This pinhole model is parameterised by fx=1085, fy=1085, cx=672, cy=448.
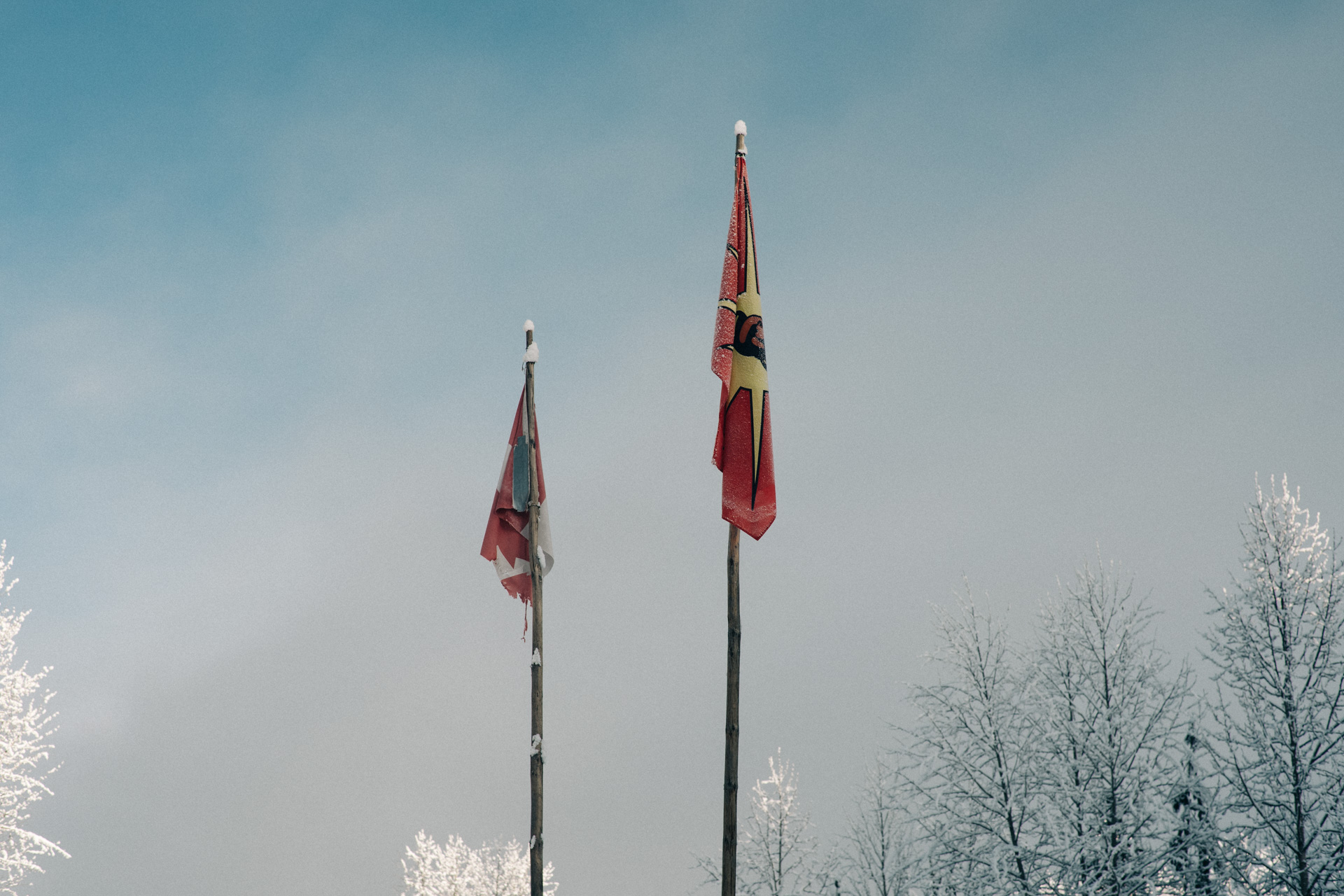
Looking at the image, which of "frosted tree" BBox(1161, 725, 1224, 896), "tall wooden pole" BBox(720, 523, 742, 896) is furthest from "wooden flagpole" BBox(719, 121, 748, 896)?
"frosted tree" BBox(1161, 725, 1224, 896)

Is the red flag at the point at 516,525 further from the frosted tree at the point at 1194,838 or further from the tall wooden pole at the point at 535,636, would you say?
the frosted tree at the point at 1194,838

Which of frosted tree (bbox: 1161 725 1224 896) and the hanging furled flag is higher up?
the hanging furled flag

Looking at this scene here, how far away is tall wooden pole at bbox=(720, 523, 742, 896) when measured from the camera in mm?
8844

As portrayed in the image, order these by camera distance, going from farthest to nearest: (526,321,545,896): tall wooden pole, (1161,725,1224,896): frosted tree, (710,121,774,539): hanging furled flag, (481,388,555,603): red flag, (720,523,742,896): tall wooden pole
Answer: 1. (1161,725,1224,896): frosted tree
2. (481,388,555,603): red flag
3. (526,321,545,896): tall wooden pole
4. (710,121,774,539): hanging furled flag
5. (720,523,742,896): tall wooden pole

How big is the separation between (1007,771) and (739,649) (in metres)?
12.6

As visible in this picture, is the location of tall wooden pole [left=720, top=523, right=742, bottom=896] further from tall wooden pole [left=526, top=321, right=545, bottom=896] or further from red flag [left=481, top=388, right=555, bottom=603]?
red flag [left=481, top=388, right=555, bottom=603]

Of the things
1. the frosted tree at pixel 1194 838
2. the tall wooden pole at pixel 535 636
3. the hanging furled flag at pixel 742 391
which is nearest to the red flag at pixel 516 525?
the tall wooden pole at pixel 535 636

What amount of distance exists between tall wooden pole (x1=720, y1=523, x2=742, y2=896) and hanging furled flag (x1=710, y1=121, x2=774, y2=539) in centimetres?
31

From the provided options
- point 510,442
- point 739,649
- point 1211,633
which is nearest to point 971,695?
point 1211,633

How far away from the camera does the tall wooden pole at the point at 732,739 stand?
29.0ft

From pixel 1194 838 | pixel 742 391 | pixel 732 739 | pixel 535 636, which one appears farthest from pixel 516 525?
pixel 1194 838

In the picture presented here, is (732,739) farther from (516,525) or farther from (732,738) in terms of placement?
(516,525)

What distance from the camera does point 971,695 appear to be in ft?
68.6

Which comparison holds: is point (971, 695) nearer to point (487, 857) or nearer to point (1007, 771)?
point (1007, 771)
